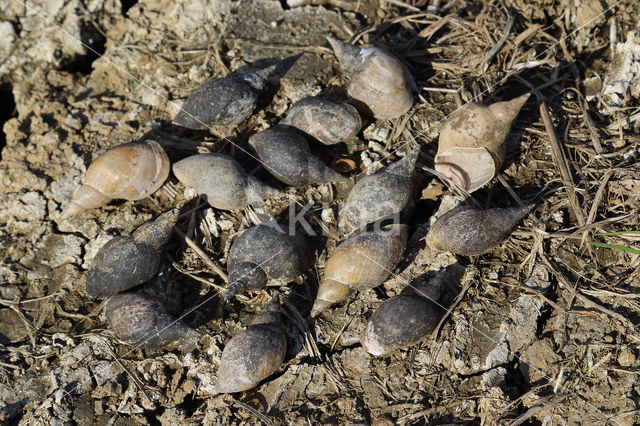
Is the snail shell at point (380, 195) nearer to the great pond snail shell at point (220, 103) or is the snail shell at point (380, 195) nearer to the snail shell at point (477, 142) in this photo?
the snail shell at point (477, 142)

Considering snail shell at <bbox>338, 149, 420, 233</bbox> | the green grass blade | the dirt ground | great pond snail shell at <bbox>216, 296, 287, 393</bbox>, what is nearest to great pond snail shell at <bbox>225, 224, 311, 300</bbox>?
the dirt ground

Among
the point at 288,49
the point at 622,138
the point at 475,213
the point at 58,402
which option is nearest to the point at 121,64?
the point at 288,49

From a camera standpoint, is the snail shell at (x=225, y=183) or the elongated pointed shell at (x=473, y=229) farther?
the snail shell at (x=225, y=183)

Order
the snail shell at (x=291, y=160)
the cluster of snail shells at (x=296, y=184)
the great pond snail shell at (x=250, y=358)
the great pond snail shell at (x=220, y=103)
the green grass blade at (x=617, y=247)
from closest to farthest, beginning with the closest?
1. the great pond snail shell at (x=250, y=358)
2. the cluster of snail shells at (x=296, y=184)
3. the green grass blade at (x=617, y=247)
4. the snail shell at (x=291, y=160)
5. the great pond snail shell at (x=220, y=103)

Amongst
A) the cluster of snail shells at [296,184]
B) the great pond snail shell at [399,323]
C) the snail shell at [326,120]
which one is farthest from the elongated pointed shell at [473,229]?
the snail shell at [326,120]

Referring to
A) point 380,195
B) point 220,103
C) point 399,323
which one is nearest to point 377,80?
point 380,195

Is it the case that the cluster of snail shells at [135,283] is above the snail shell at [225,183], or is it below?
below
